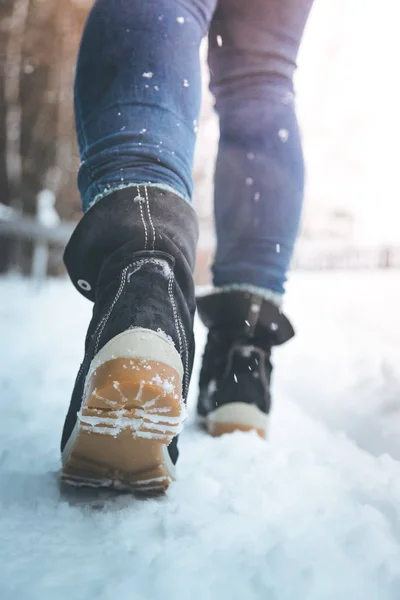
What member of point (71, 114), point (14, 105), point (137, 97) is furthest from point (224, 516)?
point (71, 114)

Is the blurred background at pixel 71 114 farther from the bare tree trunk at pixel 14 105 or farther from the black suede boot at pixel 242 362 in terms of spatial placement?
the black suede boot at pixel 242 362

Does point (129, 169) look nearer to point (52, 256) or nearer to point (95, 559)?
point (95, 559)

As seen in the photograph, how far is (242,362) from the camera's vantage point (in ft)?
2.84

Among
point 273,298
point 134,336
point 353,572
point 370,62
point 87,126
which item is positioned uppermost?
point 370,62

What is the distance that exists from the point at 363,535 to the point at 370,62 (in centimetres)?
569

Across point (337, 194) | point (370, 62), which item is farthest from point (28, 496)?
point (337, 194)

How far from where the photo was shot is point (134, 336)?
0.49m

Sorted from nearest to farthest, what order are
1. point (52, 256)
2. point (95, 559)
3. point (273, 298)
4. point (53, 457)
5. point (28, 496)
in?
point (95, 559) → point (28, 496) → point (53, 457) → point (273, 298) → point (52, 256)

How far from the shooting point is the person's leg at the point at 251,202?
0.87 m

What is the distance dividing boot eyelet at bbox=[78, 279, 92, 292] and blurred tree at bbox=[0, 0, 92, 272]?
4282 millimetres

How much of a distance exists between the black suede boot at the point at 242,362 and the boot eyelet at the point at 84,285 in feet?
1.07

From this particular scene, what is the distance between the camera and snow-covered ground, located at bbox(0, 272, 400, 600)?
41 cm

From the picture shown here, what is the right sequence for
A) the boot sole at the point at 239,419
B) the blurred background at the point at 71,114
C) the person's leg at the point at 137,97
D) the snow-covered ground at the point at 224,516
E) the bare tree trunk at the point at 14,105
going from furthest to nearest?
the bare tree trunk at the point at 14,105
the blurred background at the point at 71,114
the boot sole at the point at 239,419
the person's leg at the point at 137,97
the snow-covered ground at the point at 224,516

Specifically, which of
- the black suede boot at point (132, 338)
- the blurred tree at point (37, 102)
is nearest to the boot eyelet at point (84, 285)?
the black suede boot at point (132, 338)
